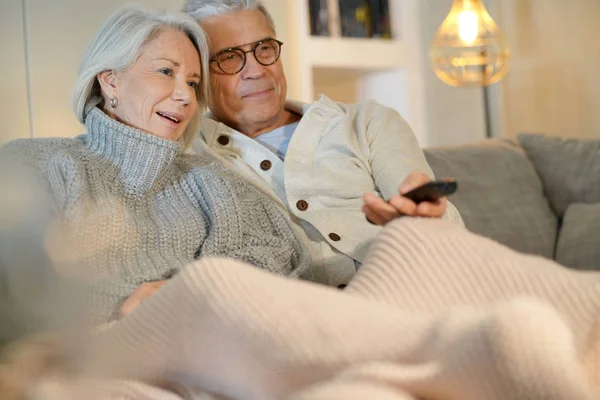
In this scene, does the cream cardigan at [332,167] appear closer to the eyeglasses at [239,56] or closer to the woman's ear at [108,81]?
the eyeglasses at [239,56]

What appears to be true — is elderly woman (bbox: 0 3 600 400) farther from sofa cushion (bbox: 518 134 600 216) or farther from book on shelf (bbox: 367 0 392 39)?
book on shelf (bbox: 367 0 392 39)

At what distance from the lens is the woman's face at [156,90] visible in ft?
4.23

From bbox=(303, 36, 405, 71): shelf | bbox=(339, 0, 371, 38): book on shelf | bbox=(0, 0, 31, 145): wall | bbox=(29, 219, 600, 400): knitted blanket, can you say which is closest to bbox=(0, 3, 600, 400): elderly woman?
bbox=(29, 219, 600, 400): knitted blanket

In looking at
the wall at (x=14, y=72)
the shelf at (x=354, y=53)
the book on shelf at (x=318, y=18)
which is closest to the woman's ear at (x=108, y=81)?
the wall at (x=14, y=72)

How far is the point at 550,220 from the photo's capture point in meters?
1.96

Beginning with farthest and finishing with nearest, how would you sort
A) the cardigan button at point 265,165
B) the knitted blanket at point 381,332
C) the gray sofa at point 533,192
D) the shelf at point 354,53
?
the shelf at point 354,53 < the gray sofa at point 533,192 < the cardigan button at point 265,165 < the knitted blanket at point 381,332

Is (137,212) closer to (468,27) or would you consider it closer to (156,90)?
(156,90)

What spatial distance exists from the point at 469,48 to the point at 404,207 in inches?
75.9

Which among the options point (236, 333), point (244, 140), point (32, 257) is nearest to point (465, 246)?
point (236, 333)

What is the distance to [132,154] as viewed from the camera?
123 cm

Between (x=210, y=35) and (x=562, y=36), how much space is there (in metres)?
1.73

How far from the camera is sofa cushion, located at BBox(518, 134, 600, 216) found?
198 centimetres

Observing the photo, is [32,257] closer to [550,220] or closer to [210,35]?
[210,35]

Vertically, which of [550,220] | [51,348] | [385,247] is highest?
[385,247]
